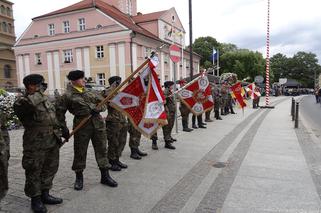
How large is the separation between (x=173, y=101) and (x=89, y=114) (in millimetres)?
4330

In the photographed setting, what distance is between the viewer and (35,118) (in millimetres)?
4262

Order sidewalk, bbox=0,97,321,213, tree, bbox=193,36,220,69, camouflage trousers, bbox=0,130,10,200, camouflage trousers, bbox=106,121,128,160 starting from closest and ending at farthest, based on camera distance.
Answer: camouflage trousers, bbox=0,130,10,200, sidewalk, bbox=0,97,321,213, camouflage trousers, bbox=106,121,128,160, tree, bbox=193,36,220,69

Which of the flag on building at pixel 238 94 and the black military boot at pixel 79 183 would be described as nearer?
the black military boot at pixel 79 183

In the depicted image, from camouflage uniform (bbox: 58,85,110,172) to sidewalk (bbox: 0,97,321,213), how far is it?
1.71 ft

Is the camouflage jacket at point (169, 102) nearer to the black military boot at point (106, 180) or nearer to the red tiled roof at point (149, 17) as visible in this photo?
the black military boot at point (106, 180)

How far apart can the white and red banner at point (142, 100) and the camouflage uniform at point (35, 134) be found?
63.0 inches

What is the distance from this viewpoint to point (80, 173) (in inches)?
207

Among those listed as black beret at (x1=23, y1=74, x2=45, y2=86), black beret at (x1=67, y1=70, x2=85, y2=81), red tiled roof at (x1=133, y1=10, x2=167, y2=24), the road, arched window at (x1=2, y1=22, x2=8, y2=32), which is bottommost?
the road

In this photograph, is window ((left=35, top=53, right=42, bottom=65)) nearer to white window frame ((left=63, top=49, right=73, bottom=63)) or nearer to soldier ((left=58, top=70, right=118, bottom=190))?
white window frame ((left=63, top=49, right=73, bottom=63))

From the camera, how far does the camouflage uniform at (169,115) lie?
847 centimetres

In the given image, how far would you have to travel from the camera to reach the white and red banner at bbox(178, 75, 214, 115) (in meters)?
10.5

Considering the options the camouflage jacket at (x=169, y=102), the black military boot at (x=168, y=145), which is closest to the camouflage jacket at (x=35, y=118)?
the black military boot at (x=168, y=145)

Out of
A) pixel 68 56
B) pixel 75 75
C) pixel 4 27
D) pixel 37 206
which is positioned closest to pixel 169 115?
pixel 75 75

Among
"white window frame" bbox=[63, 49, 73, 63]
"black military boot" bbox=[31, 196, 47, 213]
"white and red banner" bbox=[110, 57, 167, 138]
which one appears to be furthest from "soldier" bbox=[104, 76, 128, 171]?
"white window frame" bbox=[63, 49, 73, 63]
